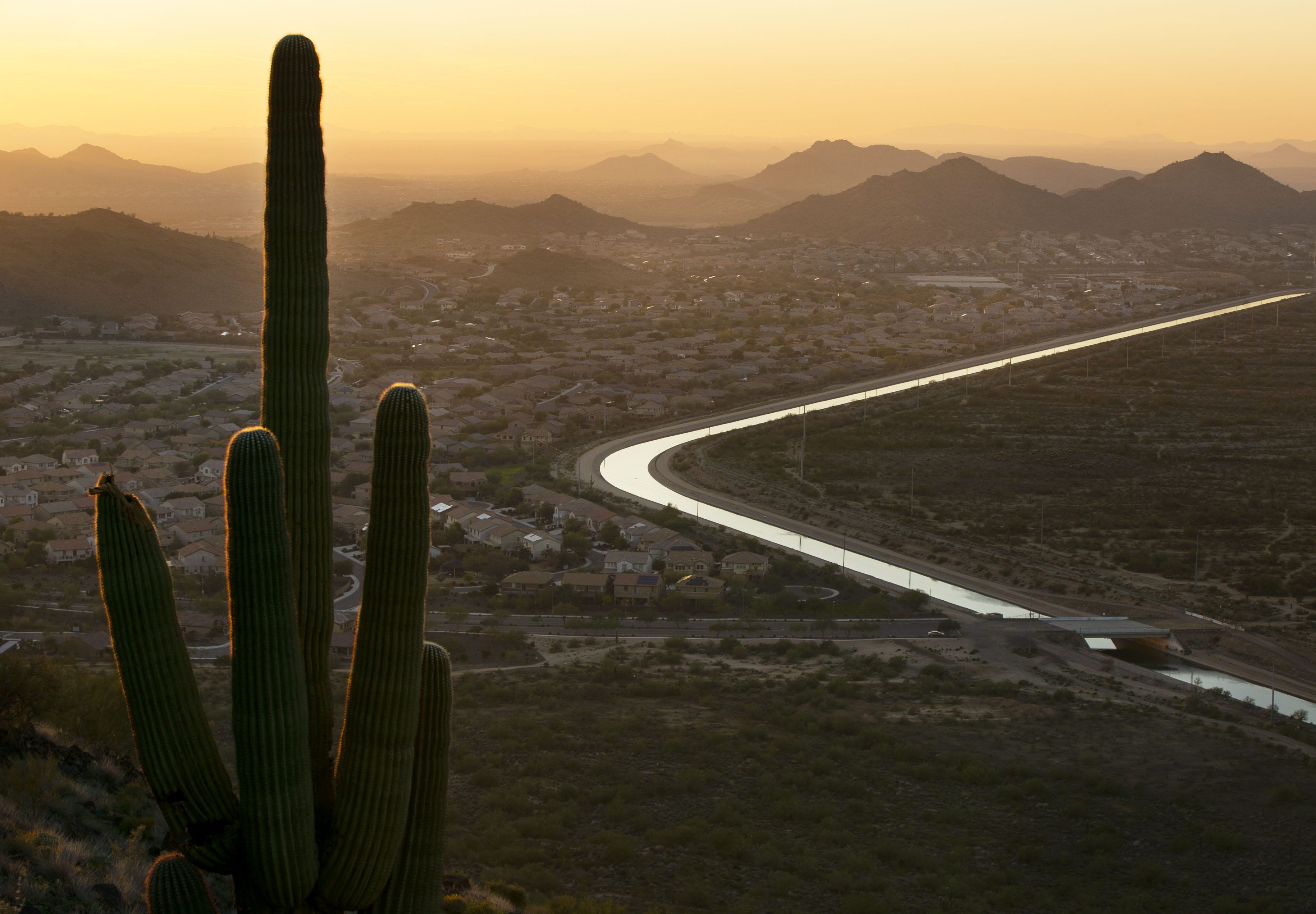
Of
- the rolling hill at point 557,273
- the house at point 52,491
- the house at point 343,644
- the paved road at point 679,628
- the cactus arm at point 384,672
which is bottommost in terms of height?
A: the paved road at point 679,628

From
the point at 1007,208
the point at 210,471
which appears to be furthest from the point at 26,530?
the point at 1007,208

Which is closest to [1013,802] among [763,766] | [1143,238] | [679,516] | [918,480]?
[763,766]

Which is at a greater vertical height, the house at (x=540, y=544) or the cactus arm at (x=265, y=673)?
the cactus arm at (x=265, y=673)

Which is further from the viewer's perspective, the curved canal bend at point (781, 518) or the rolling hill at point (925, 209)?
the rolling hill at point (925, 209)

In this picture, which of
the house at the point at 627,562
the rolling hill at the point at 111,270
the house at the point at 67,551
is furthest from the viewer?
the rolling hill at the point at 111,270

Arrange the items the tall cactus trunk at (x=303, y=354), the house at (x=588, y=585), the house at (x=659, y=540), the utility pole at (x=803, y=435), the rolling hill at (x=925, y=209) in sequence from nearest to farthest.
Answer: the tall cactus trunk at (x=303, y=354), the house at (x=588, y=585), the house at (x=659, y=540), the utility pole at (x=803, y=435), the rolling hill at (x=925, y=209)

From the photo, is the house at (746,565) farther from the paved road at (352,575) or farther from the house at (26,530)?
the house at (26,530)

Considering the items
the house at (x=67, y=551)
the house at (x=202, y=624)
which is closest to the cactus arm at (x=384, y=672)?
the house at (x=202, y=624)

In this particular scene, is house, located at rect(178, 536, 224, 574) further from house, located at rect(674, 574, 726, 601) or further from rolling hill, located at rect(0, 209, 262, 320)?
rolling hill, located at rect(0, 209, 262, 320)
